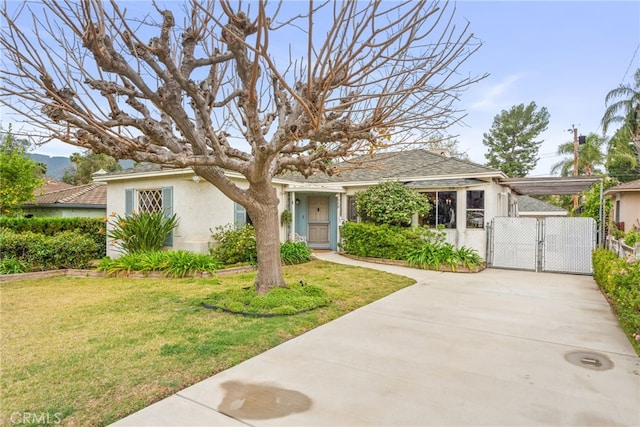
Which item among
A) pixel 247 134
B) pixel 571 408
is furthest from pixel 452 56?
pixel 571 408

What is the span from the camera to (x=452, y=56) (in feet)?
14.2

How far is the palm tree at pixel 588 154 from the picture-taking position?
26.0 meters

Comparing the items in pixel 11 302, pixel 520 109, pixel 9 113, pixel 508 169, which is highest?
pixel 520 109

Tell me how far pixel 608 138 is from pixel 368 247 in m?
24.9

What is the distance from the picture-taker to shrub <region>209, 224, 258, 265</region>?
1000cm

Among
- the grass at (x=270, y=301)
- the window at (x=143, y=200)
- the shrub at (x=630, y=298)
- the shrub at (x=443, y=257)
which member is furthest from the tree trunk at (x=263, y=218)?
the window at (x=143, y=200)

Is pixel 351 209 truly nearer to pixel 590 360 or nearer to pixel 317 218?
pixel 317 218

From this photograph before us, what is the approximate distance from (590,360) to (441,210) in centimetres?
855

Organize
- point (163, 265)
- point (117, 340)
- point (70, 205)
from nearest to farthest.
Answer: point (117, 340), point (163, 265), point (70, 205)

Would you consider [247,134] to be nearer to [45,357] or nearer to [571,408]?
[45,357]

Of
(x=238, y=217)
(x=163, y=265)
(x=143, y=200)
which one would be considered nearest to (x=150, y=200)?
(x=143, y=200)

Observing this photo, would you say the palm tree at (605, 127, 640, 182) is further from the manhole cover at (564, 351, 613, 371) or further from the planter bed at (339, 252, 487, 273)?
the manhole cover at (564, 351, 613, 371)

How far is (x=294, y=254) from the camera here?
11047 mm

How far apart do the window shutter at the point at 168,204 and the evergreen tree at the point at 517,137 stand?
31797 millimetres
